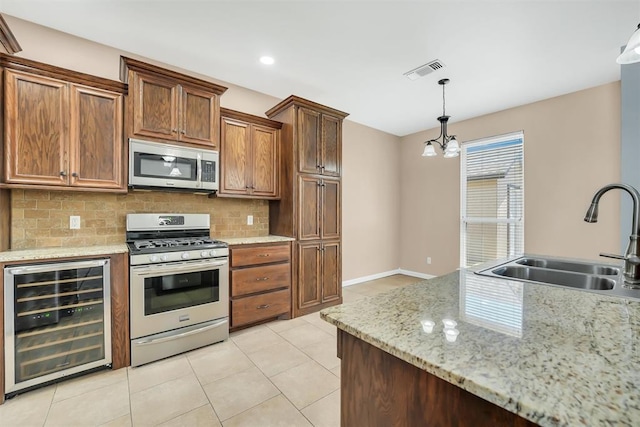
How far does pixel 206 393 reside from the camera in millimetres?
1950

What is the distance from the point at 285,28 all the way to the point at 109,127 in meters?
1.75

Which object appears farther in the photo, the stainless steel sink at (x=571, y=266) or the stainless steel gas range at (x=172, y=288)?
the stainless steel gas range at (x=172, y=288)

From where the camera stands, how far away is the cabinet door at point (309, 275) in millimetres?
3357

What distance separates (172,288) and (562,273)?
286cm

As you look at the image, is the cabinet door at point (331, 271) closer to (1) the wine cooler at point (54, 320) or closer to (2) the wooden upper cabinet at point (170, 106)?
(2) the wooden upper cabinet at point (170, 106)

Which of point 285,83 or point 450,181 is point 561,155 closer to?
point 450,181

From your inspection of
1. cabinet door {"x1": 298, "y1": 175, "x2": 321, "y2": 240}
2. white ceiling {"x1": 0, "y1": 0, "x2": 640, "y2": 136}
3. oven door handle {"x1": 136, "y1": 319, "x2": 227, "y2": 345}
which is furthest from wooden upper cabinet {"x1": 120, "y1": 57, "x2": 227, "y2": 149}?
oven door handle {"x1": 136, "y1": 319, "x2": 227, "y2": 345}

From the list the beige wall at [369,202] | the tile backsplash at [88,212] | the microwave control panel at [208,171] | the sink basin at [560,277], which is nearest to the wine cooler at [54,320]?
the tile backsplash at [88,212]

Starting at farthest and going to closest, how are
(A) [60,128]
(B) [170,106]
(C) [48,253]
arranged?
1. (B) [170,106]
2. (A) [60,128]
3. (C) [48,253]

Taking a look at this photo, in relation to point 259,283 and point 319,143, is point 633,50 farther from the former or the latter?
point 259,283

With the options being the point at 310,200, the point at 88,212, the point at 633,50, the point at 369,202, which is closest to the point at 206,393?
the point at 88,212

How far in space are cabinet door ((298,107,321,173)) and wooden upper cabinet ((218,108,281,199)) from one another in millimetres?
319

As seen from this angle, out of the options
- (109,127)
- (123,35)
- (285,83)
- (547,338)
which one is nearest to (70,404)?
(109,127)

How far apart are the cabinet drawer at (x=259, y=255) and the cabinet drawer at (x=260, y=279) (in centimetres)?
7
